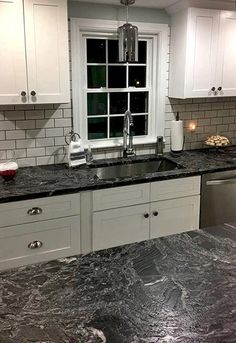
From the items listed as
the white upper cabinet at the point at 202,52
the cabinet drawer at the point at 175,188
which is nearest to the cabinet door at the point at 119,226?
the cabinet drawer at the point at 175,188

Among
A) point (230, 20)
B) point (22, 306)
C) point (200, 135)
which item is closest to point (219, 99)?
point (200, 135)

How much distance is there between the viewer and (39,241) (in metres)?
2.46

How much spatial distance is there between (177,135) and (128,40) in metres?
1.03

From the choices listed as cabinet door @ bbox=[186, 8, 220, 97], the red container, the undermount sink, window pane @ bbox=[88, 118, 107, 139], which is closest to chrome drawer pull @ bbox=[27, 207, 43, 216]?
the red container

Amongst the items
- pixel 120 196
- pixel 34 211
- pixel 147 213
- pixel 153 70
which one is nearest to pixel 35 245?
pixel 34 211

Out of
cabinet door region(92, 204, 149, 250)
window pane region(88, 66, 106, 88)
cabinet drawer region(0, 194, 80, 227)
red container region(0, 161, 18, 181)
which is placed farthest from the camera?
window pane region(88, 66, 106, 88)

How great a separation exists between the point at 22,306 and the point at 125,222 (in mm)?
1661

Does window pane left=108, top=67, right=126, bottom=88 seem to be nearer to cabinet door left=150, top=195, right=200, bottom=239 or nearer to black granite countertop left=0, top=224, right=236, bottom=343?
cabinet door left=150, top=195, right=200, bottom=239

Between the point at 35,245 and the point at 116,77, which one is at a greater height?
the point at 116,77

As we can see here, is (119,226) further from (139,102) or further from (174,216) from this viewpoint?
(139,102)

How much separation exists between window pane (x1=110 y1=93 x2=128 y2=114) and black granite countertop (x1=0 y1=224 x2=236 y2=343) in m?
1.98

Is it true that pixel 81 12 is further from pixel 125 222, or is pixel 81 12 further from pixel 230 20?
pixel 125 222

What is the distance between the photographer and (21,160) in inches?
115

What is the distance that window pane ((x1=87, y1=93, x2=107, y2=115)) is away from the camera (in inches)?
125
